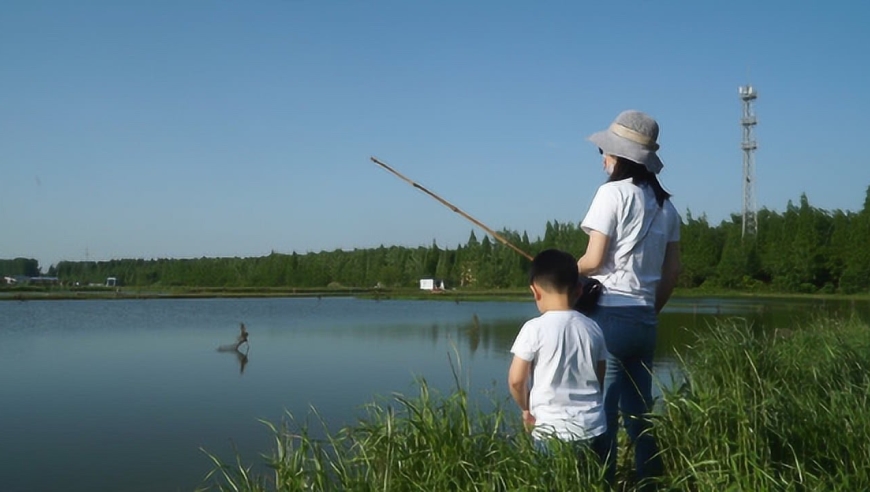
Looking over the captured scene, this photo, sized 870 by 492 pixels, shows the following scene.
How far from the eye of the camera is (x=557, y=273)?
2.81m

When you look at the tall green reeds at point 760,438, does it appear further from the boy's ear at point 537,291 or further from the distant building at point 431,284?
the distant building at point 431,284

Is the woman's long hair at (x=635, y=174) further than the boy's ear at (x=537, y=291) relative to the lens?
Yes

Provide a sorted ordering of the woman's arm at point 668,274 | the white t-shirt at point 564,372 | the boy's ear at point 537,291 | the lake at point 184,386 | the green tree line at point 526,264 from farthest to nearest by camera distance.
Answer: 1. the green tree line at point 526,264
2. the lake at point 184,386
3. the woman's arm at point 668,274
4. the boy's ear at point 537,291
5. the white t-shirt at point 564,372

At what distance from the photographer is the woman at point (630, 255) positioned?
2922 mm

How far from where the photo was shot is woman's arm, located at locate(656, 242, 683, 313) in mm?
3105

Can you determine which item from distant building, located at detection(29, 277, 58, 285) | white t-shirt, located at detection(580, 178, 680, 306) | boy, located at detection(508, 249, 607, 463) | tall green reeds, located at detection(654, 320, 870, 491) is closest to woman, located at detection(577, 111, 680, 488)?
white t-shirt, located at detection(580, 178, 680, 306)

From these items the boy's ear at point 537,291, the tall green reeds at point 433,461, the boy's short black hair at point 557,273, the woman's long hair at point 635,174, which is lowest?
the tall green reeds at point 433,461

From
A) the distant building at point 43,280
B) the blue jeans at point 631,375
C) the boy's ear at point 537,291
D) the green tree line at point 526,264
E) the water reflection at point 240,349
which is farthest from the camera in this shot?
the distant building at point 43,280

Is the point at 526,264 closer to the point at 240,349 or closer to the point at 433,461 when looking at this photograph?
the point at 240,349

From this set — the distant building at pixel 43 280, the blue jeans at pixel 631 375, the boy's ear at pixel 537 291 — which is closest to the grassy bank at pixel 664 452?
the blue jeans at pixel 631 375

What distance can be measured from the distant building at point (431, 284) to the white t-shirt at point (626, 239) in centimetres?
6190

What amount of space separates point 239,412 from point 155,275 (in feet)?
241

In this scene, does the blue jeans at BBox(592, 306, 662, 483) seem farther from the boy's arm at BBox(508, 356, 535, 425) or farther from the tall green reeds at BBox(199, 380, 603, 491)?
the boy's arm at BBox(508, 356, 535, 425)

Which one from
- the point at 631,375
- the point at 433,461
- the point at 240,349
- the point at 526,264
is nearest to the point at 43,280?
the point at 526,264
